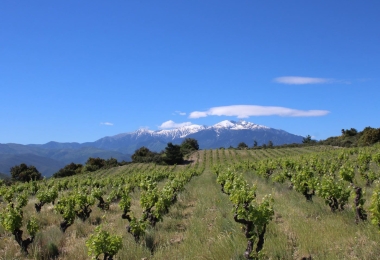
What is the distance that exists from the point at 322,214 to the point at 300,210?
2.91 feet

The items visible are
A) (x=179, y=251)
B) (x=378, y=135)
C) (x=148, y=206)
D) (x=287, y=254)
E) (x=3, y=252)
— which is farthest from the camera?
(x=378, y=135)

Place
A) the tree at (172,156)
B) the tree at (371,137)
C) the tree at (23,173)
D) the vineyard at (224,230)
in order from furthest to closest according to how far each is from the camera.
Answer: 1. the tree at (23,173)
2. the tree at (172,156)
3. the tree at (371,137)
4. the vineyard at (224,230)

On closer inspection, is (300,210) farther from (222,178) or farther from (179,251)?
(222,178)

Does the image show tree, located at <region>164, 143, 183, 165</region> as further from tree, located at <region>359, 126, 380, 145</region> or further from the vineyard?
the vineyard

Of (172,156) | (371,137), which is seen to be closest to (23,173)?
(172,156)

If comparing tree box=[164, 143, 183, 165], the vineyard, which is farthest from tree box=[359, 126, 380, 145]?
the vineyard

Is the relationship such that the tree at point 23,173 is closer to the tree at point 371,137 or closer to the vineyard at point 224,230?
the vineyard at point 224,230

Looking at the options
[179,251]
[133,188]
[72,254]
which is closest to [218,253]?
[179,251]

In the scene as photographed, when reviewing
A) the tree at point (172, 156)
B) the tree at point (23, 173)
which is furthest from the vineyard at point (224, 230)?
the tree at point (23, 173)

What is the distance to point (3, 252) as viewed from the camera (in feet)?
31.2

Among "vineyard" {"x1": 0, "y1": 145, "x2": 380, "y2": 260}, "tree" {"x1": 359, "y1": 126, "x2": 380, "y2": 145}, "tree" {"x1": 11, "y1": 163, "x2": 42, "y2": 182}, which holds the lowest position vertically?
"tree" {"x1": 11, "y1": 163, "x2": 42, "y2": 182}

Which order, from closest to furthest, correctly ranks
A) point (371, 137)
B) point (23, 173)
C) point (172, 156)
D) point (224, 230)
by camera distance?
1. point (224, 230)
2. point (371, 137)
3. point (172, 156)
4. point (23, 173)

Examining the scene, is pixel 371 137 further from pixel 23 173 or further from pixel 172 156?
pixel 23 173

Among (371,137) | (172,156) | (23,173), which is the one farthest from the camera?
(23,173)
